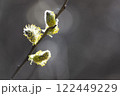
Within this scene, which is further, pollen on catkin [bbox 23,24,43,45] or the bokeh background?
the bokeh background

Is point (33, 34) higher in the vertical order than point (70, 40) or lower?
higher

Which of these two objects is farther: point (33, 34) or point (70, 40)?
point (70, 40)

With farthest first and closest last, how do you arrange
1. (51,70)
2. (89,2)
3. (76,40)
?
(89,2)
(76,40)
(51,70)

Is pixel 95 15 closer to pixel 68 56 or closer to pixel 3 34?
pixel 68 56

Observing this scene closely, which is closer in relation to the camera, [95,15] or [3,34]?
[3,34]

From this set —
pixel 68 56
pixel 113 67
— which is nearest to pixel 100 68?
pixel 113 67

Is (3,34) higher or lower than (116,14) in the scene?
lower

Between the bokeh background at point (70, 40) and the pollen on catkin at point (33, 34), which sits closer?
the pollen on catkin at point (33, 34)

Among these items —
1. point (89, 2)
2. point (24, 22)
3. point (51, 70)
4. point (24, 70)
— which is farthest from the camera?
point (89, 2)
